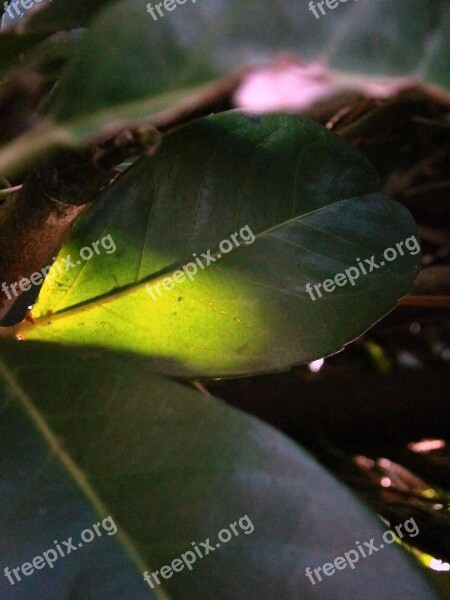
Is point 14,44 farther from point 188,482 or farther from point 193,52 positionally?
point 188,482

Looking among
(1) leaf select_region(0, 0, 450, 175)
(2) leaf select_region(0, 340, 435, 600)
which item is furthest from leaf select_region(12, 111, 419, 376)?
(1) leaf select_region(0, 0, 450, 175)

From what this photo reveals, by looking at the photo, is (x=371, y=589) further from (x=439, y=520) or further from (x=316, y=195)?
(x=439, y=520)

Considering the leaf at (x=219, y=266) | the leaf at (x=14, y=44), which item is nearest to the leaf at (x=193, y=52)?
the leaf at (x=14, y=44)

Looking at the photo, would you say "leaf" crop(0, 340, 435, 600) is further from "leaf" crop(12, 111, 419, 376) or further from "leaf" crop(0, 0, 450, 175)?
"leaf" crop(0, 0, 450, 175)

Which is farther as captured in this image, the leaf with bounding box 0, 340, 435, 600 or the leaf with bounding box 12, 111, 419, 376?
the leaf with bounding box 12, 111, 419, 376

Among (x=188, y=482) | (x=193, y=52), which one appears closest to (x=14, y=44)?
(x=193, y=52)

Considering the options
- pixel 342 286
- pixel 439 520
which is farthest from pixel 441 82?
pixel 439 520
